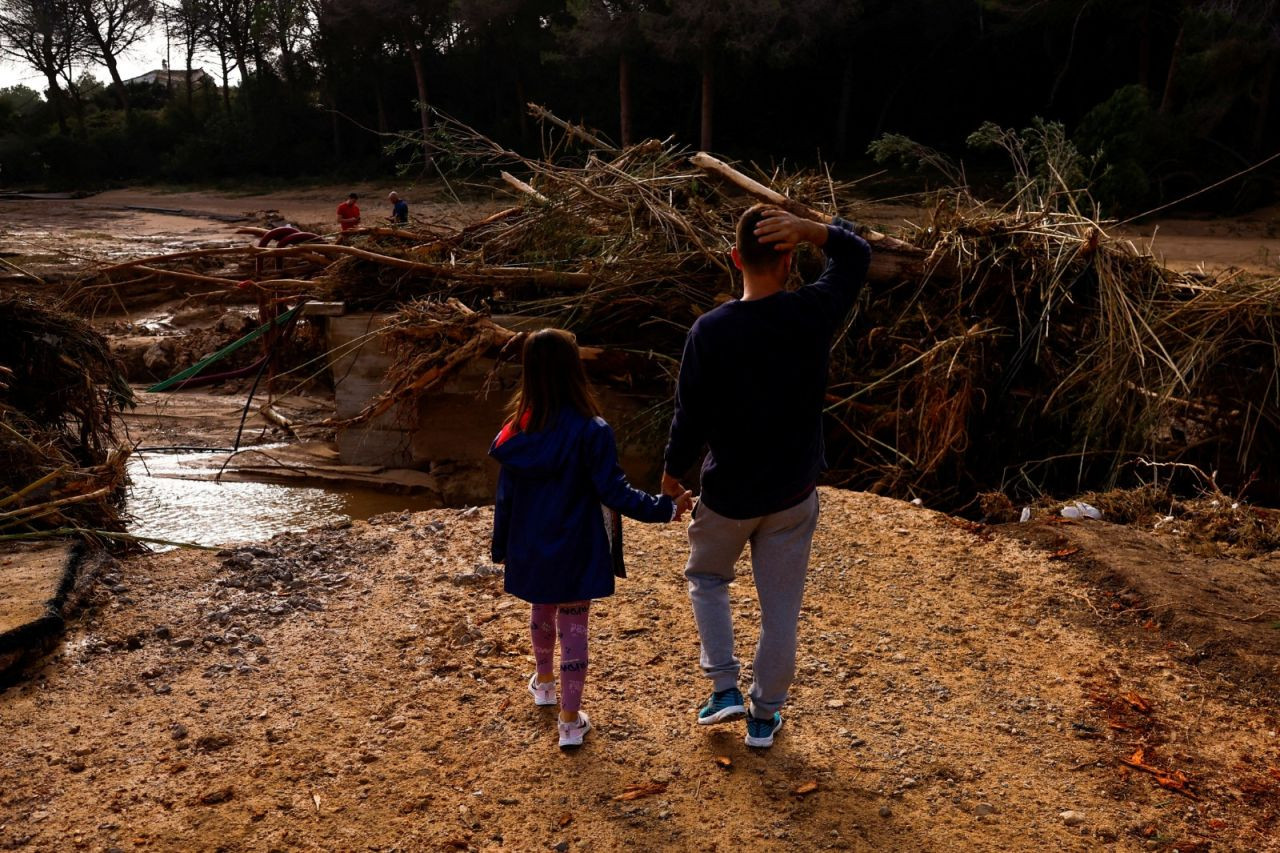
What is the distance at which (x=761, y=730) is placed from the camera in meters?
3.21

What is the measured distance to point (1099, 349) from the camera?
6539mm

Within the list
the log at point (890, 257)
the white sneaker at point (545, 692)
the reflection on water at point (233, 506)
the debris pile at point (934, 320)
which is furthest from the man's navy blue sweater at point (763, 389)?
the reflection on water at point (233, 506)

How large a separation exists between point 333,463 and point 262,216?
17.5m

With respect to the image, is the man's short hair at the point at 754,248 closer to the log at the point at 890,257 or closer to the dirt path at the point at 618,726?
the dirt path at the point at 618,726

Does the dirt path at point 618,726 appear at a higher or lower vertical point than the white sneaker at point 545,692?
lower

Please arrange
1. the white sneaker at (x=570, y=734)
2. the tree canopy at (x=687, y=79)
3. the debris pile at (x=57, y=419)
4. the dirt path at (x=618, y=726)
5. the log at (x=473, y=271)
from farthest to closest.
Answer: the tree canopy at (x=687, y=79), the log at (x=473, y=271), the debris pile at (x=57, y=419), the white sneaker at (x=570, y=734), the dirt path at (x=618, y=726)

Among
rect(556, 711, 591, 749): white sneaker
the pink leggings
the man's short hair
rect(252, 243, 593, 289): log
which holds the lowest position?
rect(556, 711, 591, 749): white sneaker

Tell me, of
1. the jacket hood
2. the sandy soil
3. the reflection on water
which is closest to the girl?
the jacket hood

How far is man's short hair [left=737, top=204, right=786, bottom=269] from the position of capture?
2791mm

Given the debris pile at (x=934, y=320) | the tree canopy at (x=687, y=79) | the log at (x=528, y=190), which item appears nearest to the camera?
the debris pile at (x=934, y=320)

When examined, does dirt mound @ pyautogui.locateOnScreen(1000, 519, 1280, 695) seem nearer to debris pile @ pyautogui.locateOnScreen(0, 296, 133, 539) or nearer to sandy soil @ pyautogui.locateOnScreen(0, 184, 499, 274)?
debris pile @ pyautogui.locateOnScreen(0, 296, 133, 539)

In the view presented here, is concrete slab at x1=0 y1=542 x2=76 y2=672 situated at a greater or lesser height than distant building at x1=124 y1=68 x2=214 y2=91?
lesser

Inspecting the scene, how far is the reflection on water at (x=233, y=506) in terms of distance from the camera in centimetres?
707

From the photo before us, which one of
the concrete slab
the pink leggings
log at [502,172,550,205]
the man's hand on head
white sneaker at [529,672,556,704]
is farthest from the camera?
log at [502,172,550,205]
